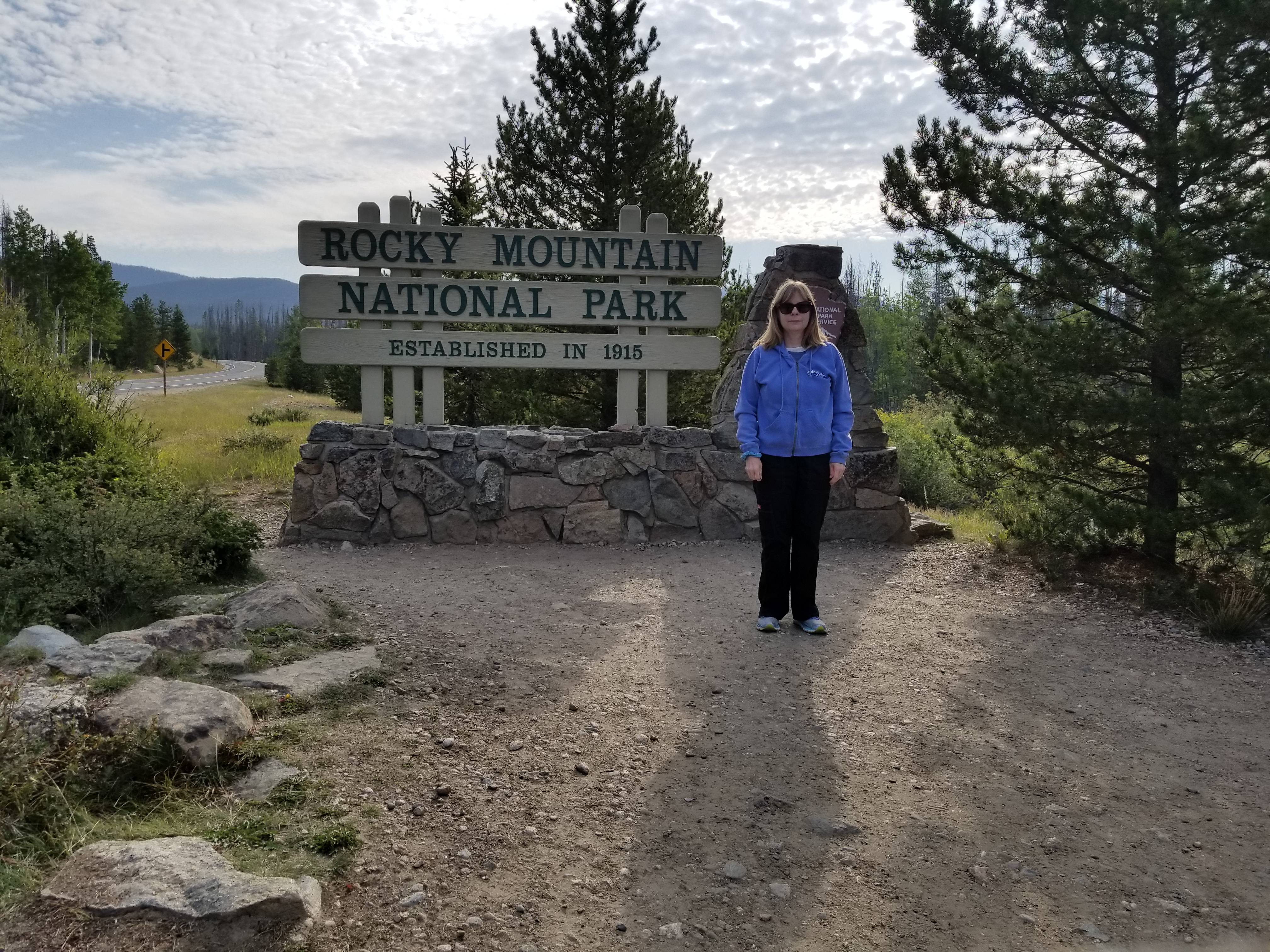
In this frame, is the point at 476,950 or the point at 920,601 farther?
the point at 920,601

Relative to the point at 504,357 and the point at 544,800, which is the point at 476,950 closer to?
the point at 544,800

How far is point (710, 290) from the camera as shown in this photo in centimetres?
791

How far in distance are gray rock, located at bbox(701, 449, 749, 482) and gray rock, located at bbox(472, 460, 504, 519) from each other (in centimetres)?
179

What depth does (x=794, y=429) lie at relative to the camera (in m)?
4.75

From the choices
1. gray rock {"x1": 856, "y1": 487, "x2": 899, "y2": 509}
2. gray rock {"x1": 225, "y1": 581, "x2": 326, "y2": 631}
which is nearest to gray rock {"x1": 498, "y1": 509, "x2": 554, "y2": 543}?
gray rock {"x1": 225, "y1": 581, "x2": 326, "y2": 631}

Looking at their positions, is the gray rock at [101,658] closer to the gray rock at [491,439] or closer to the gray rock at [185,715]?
the gray rock at [185,715]

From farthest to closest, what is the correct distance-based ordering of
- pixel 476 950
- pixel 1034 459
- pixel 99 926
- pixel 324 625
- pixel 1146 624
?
pixel 1034 459
pixel 1146 624
pixel 324 625
pixel 476 950
pixel 99 926

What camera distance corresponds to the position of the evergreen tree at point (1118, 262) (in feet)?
16.6

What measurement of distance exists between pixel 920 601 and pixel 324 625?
149 inches

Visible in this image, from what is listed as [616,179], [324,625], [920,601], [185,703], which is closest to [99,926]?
[185,703]

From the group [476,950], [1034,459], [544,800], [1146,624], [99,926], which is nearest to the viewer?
[99,926]

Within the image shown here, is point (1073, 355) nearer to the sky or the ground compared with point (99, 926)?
nearer to the sky

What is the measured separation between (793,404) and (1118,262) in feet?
9.68

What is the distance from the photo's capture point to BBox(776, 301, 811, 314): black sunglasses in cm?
467
